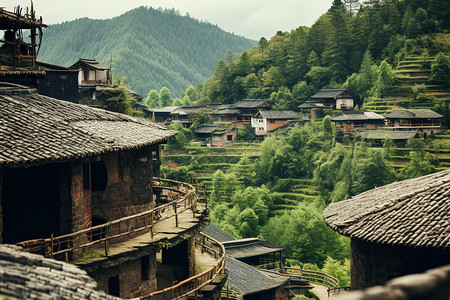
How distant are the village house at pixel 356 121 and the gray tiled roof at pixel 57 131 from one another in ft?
244

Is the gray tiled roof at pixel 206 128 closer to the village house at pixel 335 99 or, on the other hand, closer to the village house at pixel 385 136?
the village house at pixel 335 99

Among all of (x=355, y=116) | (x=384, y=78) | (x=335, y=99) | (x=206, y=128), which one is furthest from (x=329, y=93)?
(x=206, y=128)

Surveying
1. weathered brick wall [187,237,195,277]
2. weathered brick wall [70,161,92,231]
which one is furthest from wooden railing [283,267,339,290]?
weathered brick wall [70,161,92,231]

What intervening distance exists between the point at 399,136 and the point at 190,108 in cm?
5118

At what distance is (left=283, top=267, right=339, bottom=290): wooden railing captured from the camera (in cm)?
5136

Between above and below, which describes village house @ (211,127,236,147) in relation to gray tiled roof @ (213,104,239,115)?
below

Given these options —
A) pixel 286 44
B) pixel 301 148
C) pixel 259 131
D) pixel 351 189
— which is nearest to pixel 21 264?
pixel 351 189

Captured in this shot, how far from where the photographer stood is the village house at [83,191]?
1647 cm

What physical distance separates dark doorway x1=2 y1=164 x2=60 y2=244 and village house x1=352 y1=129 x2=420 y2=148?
7363cm

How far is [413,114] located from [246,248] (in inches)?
1780

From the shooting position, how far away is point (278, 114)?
10969 cm

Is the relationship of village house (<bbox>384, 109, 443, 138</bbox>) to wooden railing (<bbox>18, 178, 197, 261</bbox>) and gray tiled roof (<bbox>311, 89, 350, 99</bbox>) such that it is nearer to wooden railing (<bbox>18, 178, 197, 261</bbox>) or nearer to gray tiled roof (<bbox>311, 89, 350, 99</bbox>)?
gray tiled roof (<bbox>311, 89, 350, 99</bbox>)

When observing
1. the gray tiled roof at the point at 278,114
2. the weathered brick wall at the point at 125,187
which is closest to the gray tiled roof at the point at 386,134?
the gray tiled roof at the point at 278,114

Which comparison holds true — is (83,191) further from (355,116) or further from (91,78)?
(355,116)
